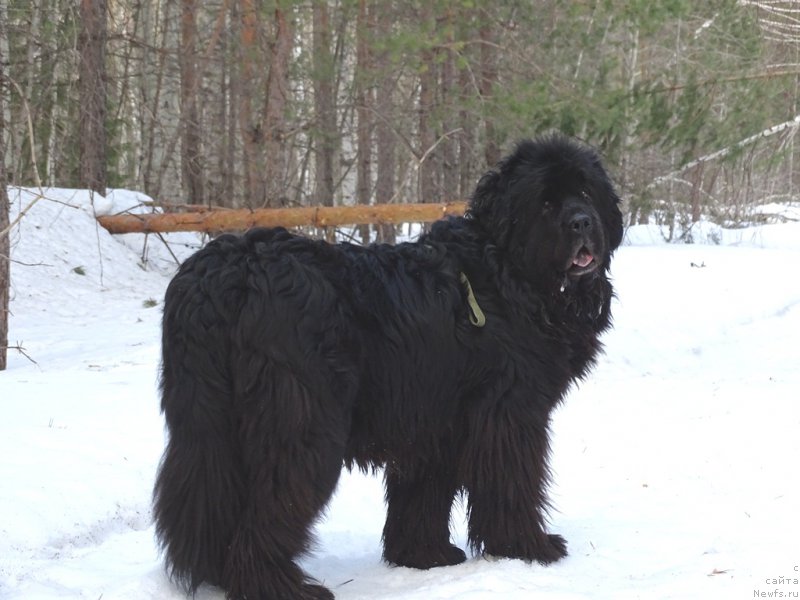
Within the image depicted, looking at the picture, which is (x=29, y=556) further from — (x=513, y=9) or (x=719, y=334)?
(x=513, y=9)

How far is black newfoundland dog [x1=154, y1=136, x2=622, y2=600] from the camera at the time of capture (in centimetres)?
363

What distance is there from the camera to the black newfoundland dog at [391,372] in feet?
11.9

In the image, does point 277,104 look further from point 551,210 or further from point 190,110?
point 551,210

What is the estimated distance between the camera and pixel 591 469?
6.23 meters

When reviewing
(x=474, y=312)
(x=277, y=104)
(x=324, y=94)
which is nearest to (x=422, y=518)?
(x=474, y=312)

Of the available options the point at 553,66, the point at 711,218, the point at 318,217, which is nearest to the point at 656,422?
the point at 318,217

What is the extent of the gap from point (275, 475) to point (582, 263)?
1.70m

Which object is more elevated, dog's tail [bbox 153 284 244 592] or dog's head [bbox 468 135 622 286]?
dog's head [bbox 468 135 622 286]

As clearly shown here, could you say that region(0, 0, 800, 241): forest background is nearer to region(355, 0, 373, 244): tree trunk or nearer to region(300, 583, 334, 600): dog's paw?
region(355, 0, 373, 244): tree trunk

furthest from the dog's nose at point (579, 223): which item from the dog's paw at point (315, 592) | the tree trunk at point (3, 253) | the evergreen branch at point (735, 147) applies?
the evergreen branch at point (735, 147)

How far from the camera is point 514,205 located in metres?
4.37

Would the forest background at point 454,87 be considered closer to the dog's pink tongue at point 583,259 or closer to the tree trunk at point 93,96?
the tree trunk at point 93,96

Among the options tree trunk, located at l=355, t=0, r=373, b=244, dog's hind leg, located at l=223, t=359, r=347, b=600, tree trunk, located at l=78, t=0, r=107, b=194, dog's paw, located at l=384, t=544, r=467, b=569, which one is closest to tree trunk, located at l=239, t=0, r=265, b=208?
tree trunk, located at l=355, t=0, r=373, b=244

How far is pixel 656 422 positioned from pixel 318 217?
681 cm
